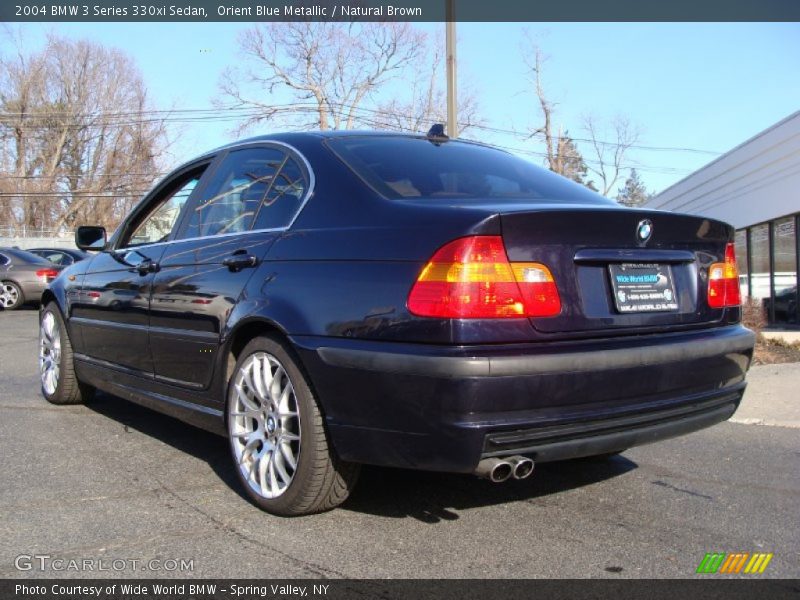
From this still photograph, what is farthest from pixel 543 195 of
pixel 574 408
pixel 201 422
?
pixel 201 422

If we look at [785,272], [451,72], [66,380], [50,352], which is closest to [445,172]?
[66,380]

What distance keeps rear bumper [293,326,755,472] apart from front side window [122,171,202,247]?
6.09 feet

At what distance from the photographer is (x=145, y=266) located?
14.0ft

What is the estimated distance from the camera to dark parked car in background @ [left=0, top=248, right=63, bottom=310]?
1600 cm

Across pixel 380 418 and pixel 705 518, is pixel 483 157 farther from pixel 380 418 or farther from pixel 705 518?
pixel 705 518

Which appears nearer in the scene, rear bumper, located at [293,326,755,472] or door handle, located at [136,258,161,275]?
rear bumper, located at [293,326,755,472]

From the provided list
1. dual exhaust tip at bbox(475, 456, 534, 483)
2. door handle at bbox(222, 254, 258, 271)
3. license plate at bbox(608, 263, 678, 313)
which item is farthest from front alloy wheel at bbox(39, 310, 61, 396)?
license plate at bbox(608, 263, 678, 313)

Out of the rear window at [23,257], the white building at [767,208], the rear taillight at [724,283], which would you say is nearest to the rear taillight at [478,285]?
the rear taillight at [724,283]

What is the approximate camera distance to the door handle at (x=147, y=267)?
416 centimetres

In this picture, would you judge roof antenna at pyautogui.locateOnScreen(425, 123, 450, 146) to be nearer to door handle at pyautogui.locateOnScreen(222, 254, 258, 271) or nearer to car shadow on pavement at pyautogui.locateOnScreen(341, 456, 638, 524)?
door handle at pyautogui.locateOnScreen(222, 254, 258, 271)

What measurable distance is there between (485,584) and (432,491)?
3.33 ft

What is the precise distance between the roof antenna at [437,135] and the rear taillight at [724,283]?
1.56 metres

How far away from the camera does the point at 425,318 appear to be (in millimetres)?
2625

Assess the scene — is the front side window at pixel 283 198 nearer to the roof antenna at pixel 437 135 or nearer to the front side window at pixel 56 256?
the roof antenna at pixel 437 135
